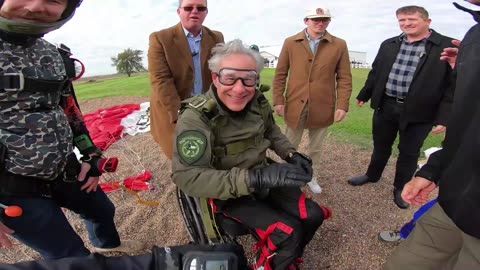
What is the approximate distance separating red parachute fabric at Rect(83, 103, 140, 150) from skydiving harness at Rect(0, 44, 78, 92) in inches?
166

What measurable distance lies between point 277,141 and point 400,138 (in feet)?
5.63

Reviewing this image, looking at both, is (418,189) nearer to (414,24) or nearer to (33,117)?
(414,24)

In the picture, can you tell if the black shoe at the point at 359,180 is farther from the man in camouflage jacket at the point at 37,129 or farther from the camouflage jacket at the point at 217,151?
the man in camouflage jacket at the point at 37,129

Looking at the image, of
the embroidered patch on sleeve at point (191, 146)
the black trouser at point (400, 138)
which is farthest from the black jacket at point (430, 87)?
the embroidered patch on sleeve at point (191, 146)

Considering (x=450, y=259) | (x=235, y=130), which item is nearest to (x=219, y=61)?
(x=235, y=130)

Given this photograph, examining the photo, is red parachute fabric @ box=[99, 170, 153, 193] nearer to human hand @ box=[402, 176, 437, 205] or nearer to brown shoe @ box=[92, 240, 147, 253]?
brown shoe @ box=[92, 240, 147, 253]

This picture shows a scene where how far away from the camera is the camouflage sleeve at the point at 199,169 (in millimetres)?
1894

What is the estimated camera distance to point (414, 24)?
10.2 feet

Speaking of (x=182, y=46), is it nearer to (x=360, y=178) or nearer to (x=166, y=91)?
(x=166, y=91)

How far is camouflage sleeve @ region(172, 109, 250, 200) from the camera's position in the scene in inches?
→ 74.5

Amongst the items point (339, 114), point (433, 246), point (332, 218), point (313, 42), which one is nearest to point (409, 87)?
point (339, 114)

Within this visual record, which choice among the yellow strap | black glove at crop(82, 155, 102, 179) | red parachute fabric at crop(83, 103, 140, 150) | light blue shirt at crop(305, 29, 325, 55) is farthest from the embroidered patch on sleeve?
red parachute fabric at crop(83, 103, 140, 150)

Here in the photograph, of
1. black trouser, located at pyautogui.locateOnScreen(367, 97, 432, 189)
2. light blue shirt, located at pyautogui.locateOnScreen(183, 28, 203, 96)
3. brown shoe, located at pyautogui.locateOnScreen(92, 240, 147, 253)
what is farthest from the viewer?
black trouser, located at pyautogui.locateOnScreen(367, 97, 432, 189)

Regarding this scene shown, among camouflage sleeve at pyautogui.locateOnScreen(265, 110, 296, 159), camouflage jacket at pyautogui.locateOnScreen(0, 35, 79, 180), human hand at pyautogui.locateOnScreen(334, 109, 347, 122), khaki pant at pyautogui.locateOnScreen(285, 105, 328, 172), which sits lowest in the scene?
khaki pant at pyautogui.locateOnScreen(285, 105, 328, 172)
